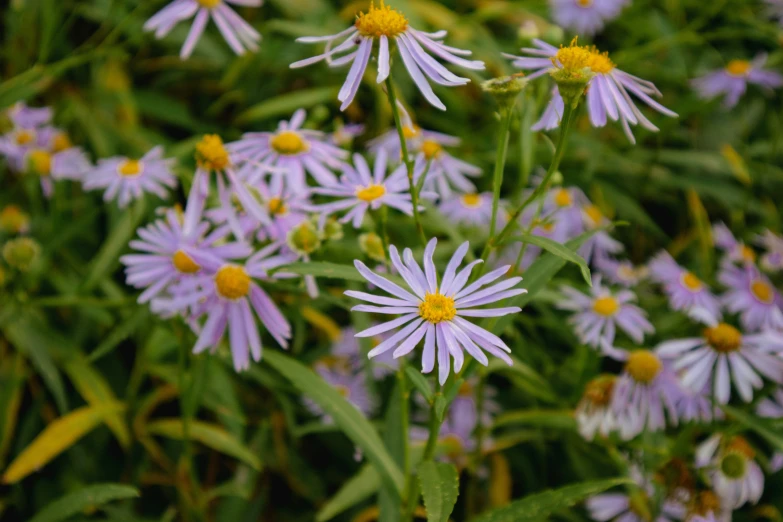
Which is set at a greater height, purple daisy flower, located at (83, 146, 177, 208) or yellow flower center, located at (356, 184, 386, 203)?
purple daisy flower, located at (83, 146, 177, 208)

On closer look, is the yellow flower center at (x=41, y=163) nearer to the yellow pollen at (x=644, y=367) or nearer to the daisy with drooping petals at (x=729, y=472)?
the yellow pollen at (x=644, y=367)

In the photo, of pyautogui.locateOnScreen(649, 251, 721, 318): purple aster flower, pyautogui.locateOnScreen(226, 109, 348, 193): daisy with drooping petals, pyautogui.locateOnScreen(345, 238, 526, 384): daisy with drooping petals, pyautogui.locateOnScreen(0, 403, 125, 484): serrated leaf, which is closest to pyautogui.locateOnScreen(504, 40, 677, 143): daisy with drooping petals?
pyautogui.locateOnScreen(345, 238, 526, 384): daisy with drooping petals

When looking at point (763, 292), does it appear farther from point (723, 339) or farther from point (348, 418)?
point (348, 418)

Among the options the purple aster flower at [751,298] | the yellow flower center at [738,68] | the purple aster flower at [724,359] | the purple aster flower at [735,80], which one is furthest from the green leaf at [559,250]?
the yellow flower center at [738,68]

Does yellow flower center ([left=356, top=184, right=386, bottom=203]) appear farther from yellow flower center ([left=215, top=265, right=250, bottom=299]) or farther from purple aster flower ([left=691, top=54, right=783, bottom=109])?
purple aster flower ([left=691, top=54, right=783, bottom=109])

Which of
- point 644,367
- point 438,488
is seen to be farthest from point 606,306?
point 438,488
